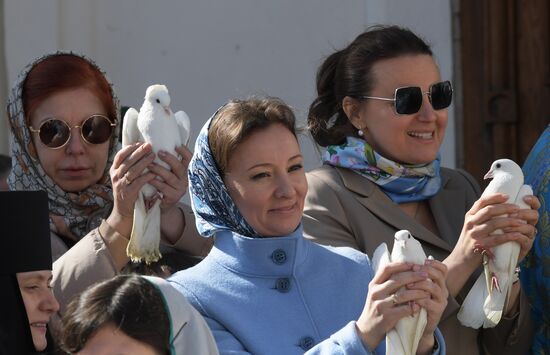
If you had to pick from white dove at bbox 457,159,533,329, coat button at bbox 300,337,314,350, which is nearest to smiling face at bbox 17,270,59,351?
coat button at bbox 300,337,314,350

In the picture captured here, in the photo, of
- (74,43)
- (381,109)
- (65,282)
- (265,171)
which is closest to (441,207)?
(381,109)

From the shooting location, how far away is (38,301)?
3.57m

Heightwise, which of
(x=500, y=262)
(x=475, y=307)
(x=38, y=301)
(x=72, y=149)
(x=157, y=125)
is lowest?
(x=475, y=307)

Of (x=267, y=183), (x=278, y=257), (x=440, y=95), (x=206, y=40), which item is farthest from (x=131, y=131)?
(x=206, y=40)

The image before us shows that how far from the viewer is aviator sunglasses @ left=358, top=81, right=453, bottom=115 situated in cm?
425

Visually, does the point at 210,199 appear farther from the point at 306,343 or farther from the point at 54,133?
the point at 54,133

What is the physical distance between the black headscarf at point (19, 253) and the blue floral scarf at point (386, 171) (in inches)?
41.0

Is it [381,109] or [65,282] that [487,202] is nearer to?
[381,109]

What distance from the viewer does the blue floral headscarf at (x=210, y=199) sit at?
3650 mm

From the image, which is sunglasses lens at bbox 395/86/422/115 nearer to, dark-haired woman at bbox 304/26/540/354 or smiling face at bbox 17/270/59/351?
dark-haired woman at bbox 304/26/540/354

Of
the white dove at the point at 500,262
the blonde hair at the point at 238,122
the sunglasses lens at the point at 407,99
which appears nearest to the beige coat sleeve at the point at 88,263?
the blonde hair at the point at 238,122

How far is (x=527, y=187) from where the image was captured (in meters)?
3.92

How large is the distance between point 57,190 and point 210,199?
33.0 inches

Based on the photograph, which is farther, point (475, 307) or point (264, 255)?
point (475, 307)
